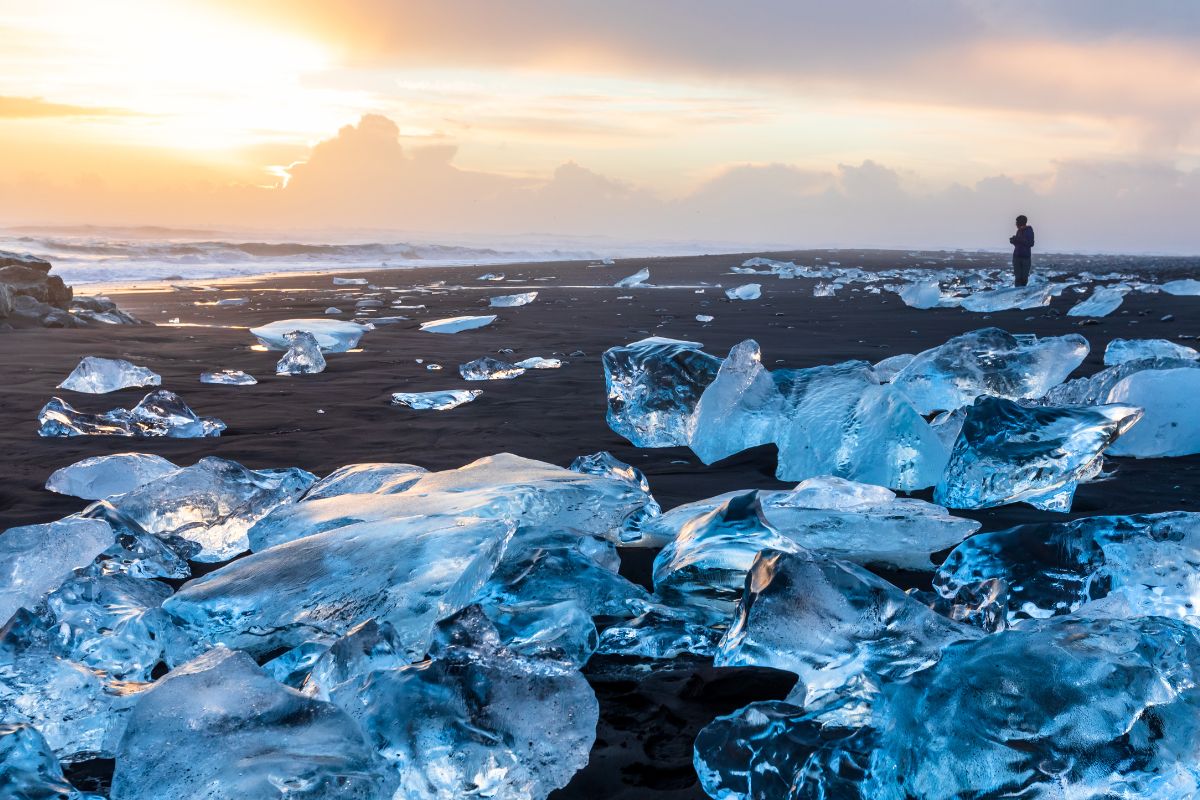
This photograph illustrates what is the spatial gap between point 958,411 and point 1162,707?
80.3 inches

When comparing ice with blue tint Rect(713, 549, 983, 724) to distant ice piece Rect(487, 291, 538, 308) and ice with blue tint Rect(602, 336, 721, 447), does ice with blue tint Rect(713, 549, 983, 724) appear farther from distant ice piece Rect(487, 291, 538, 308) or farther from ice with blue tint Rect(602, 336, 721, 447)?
distant ice piece Rect(487, 291, 538, 308)

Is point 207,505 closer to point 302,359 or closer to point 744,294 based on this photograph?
point 302,359

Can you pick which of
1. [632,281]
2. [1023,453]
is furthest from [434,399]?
[632,281]

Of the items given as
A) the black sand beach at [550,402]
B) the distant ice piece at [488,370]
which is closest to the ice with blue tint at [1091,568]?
the black sand beach at [550,402]

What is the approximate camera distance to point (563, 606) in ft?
5.54

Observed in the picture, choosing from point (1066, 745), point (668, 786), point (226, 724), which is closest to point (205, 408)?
point (226, 724)

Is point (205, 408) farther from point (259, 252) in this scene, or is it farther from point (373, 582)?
point (259, 252)

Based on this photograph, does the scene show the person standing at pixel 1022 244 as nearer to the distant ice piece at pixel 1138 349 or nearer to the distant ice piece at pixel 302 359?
the distant ice piece at pixel 1138 349

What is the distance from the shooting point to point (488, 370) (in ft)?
16.1

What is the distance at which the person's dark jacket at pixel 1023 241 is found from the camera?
1305 centimetres

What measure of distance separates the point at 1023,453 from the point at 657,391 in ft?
4.42

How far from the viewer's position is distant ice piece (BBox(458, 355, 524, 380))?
4.84 m

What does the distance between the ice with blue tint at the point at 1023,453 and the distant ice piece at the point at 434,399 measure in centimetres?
229

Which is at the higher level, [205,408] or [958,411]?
[958,411]
